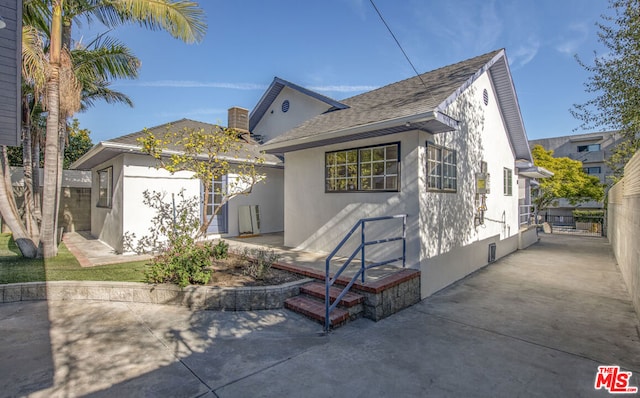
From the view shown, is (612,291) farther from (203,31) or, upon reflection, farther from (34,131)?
(34,131)

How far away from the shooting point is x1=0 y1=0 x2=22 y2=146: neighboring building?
13.9 feet

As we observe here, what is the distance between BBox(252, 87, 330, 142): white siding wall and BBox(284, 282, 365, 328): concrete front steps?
7.23m

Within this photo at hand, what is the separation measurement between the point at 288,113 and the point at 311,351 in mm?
10563

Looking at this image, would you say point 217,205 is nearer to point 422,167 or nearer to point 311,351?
point 422,167

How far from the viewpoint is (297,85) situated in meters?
11.8

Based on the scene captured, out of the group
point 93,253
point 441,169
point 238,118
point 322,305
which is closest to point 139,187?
point 93,253

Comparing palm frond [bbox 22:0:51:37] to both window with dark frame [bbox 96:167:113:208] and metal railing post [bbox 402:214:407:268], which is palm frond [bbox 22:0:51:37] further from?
metal railing post [bbox 402:214:407:268]

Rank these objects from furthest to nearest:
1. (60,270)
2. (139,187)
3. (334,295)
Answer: (139,187), (60,270), (334,295)

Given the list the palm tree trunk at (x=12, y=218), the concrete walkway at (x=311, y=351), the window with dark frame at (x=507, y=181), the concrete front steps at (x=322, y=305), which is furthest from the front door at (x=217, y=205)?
the window with dark frame at (x=507, y=181)

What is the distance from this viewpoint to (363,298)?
482 centimetres

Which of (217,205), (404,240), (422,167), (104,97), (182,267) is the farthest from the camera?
(104,97)

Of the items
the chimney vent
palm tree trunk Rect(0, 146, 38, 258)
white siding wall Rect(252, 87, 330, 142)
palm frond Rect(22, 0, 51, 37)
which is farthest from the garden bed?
the chimney vent

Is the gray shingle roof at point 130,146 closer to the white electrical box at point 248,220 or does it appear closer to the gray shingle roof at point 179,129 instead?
the gray shingle roof at point 179,129

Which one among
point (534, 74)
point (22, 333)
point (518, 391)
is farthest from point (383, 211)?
point (534, 74)
